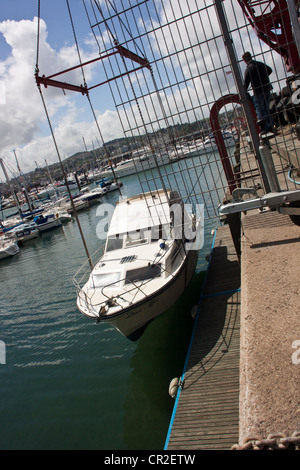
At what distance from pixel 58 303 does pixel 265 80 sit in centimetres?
1273

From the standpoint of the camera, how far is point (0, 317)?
16.0 meters

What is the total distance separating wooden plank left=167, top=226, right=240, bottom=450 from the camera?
18.6 ft

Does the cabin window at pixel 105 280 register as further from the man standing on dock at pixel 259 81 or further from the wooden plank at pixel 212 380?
the man standing on dock at pixel 259 81

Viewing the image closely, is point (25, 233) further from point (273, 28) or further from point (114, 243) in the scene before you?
point (273, 28)

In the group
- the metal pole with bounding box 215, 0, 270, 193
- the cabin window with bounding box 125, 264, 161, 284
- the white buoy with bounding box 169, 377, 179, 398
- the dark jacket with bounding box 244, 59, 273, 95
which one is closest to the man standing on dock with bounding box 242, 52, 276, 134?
the dark jacket with bounding box 244, 59, 273, 95

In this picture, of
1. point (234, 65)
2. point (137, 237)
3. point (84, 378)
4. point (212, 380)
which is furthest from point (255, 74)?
point (84, 378)

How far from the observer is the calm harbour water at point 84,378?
745 cm

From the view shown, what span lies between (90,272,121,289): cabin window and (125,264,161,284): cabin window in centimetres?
29

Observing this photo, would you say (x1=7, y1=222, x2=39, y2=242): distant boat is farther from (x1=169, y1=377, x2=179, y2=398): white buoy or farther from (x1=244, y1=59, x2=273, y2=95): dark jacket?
(x1=244, y1=59, x2=273, y2=95): dark jacket

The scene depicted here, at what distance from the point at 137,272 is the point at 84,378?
3311 millimetres

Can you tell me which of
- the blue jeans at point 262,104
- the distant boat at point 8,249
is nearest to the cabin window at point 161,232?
the blue jeans at point 262,104

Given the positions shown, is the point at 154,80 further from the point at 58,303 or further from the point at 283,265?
the point at 58,303

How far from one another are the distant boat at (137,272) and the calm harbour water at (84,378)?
1.22 m
